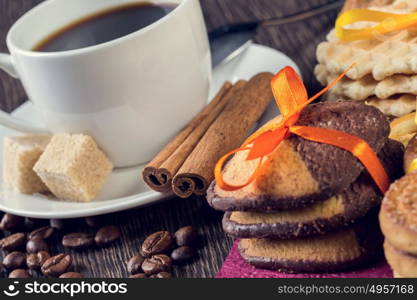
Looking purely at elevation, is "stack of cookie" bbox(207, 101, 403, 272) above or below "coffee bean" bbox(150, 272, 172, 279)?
above

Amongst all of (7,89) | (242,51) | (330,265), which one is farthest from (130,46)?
(7,89)

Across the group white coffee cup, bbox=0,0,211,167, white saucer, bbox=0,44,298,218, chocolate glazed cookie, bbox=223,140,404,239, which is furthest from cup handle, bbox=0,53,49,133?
chocolate glazed cookie, bbox=223,140,404,239

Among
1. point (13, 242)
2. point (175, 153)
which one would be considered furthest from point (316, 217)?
point (13, 242)

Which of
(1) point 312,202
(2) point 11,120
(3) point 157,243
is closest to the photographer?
(1) point 312,202

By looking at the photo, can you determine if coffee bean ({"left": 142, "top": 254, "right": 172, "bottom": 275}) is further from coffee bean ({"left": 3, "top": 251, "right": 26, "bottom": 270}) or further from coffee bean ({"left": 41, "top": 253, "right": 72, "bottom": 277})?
coffee bean ({"left": 3, "top": 251, "right": 26, "bottom": 270})

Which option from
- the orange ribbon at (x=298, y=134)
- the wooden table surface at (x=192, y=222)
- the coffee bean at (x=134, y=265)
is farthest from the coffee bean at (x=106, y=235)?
the orange ribbon at (x=298, y=134)

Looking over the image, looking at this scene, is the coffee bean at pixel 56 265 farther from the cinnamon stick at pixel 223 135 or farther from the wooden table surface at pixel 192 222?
the cinnamon stick at pixel 223 135

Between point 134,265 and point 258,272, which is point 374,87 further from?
point 134,265
